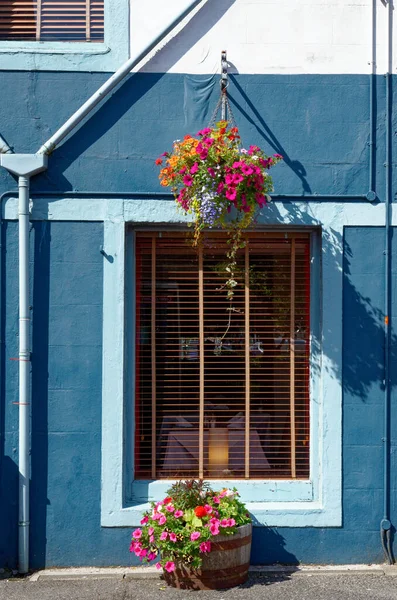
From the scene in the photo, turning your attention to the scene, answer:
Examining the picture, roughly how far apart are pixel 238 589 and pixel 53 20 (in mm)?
4870

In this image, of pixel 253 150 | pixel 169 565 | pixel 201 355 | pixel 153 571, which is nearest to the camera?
pixel 169 565

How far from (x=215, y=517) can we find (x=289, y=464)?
1055mm

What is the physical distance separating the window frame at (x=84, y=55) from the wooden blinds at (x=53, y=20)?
0.20 m

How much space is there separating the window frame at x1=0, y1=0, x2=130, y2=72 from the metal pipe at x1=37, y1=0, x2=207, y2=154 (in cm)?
12

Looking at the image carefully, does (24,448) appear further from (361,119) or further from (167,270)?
(361,119)

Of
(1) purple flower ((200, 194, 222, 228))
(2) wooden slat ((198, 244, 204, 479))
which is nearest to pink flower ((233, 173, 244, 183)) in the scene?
(1) purple flower ((200, 194, 222, 228))

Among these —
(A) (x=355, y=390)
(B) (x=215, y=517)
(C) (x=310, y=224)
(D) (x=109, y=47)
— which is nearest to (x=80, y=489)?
(B) (x=215, y=517)

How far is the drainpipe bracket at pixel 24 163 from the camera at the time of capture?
20.7 feet

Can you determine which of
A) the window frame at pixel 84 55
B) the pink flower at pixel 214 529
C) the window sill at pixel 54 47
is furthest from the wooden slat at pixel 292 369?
the window sill at pixel 54 47

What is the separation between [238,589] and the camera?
5820mm

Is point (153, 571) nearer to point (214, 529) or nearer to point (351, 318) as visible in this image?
point (214, 529)

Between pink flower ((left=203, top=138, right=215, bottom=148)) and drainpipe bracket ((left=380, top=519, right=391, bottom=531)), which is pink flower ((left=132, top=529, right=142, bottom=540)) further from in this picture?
pink flower ((left=203, top=138, right=215, bottom=148))

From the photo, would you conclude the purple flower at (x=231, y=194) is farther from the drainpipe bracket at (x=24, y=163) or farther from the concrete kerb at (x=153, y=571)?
the concrete kerb at (x=153, y=571)

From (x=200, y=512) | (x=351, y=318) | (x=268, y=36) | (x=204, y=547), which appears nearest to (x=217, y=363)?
(x=351, y=318)
